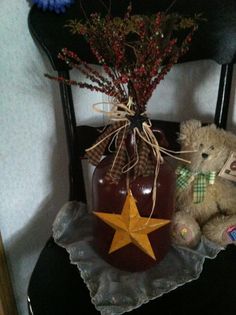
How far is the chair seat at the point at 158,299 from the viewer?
59 cm

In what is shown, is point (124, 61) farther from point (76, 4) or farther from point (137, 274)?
point (137, 274)

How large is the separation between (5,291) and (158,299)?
562mm

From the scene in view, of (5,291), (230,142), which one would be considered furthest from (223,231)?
(5,291)

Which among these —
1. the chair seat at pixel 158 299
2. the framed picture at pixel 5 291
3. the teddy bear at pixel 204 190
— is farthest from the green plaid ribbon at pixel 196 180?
the framed picture at pixel 5 291

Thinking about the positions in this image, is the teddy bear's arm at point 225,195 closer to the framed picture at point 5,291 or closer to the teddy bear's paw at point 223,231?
the teddy bear's paw at point 223,231

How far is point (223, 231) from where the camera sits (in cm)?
72

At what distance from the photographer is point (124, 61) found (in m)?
0.58

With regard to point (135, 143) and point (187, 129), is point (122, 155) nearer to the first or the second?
point (135, 143)

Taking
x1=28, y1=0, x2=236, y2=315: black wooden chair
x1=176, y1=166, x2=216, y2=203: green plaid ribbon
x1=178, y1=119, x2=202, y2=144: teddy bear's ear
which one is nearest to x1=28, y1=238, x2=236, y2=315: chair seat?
x1=28, y1=0, x2=236, y2=315: black wooden chair

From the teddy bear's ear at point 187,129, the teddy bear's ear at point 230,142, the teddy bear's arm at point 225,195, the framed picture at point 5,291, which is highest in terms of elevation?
the teddy bear's ear at point 187,129

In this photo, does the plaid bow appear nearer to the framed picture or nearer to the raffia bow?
the raffia bow

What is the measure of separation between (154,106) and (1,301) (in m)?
0.64

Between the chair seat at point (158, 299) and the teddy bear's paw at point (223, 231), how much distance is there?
0.08ft

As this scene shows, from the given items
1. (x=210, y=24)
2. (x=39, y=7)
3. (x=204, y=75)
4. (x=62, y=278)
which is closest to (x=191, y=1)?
(x=210, y=24)
